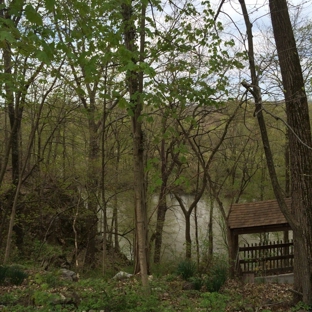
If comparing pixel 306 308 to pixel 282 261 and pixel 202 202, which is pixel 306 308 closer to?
pixel 282 261

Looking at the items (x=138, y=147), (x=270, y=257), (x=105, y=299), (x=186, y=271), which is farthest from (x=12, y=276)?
(x=270, y=257)

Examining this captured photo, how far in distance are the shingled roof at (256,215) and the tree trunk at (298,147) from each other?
482 centimetres

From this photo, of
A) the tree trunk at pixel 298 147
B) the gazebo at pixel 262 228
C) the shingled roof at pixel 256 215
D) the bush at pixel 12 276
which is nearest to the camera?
the tree trunk at pixel 298 147

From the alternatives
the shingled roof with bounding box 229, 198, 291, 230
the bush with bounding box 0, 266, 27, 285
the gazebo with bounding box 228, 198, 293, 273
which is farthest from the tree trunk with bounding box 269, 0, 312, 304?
the shingled roof with bounding box 229, 198, 291, 230

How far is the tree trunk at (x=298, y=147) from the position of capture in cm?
555

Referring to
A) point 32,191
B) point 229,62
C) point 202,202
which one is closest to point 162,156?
point 32,191

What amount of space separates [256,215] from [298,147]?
559 cm

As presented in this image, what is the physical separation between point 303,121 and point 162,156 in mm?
7356

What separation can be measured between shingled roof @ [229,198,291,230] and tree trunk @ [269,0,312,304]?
4.82 meters

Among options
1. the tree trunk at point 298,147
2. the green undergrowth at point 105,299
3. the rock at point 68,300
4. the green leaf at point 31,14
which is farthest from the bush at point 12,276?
the green leaf at point 31,14

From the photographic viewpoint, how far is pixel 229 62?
6305 mm

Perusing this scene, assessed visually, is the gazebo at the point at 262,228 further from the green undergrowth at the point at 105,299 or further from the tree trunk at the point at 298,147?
the tree trunk at the point at 298,147

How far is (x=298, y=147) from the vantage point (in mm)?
5613

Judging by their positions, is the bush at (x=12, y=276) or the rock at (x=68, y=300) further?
the bush at (x=12, y=276)
